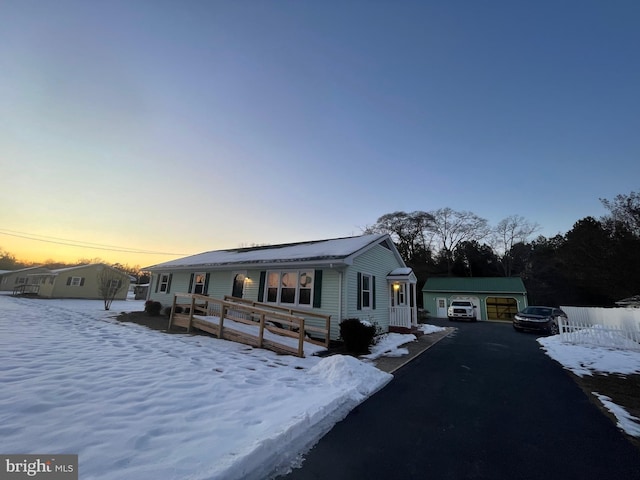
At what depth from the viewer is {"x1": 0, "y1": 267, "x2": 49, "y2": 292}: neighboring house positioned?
129 feet

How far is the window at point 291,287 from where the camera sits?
10797 millimetres

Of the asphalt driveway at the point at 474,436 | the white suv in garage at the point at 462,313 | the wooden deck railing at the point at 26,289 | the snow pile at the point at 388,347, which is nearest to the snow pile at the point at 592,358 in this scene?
the asphalt driveway at the point at 474,436

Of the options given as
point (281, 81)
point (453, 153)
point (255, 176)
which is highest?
point (281, 81)

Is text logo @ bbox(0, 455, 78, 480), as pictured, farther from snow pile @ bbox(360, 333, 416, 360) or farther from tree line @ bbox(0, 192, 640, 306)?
tree line @ bbox(0, 192, 640, 306)

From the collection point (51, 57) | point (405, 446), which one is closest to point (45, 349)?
point (405, 446)

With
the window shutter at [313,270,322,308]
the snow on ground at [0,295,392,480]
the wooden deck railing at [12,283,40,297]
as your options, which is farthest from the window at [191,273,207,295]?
the wooden deck railing at [12,283,40,297]

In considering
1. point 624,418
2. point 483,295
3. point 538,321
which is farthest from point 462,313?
point 624,418

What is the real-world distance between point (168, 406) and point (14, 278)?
2347 inches

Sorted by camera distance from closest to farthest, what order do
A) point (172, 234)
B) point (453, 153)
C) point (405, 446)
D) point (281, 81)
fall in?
point (405, 446), point (281, 81), point (453, 153), point (172, 234)

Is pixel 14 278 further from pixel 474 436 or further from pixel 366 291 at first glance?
pixel 474 436

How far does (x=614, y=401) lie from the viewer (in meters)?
4.98

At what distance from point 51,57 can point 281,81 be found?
8.27m

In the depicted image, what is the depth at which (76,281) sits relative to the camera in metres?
31.0

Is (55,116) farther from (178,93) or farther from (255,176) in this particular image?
(255,176)
